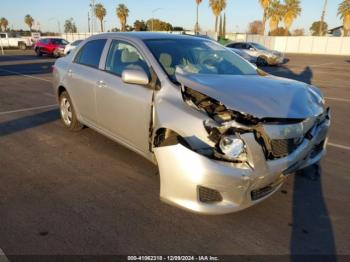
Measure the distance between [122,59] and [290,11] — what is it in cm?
6499

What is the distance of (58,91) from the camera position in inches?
229

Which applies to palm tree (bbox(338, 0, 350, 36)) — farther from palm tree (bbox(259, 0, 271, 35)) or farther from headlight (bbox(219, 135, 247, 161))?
headlight (bbox(219, 135, 247, 161))

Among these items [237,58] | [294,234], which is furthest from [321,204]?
[237,58]

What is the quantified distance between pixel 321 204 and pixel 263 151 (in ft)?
3.97

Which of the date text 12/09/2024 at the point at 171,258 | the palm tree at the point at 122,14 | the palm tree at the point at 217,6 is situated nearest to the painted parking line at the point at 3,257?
the date text 12/09/2024 at the point at 171,258

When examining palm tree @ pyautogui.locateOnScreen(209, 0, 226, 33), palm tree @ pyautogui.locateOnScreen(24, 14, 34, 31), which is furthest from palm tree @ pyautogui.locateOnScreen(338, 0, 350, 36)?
palm tree @ pyautogui.locateOnScreen(24, 14, 34, 31)

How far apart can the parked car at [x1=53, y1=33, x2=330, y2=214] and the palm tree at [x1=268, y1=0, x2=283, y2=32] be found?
60.9m

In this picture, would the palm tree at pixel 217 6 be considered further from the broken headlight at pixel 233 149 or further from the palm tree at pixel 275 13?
the broken headlight at pixel 233 149

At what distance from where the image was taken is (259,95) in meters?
3.12

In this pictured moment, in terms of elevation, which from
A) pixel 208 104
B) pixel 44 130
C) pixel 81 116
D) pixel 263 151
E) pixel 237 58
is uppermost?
pixel 237 58

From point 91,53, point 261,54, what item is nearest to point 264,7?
point 261,54

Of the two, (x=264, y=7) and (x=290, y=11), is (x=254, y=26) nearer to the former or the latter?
(x=290, y=11)

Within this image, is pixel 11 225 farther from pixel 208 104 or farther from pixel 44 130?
pixel 44 130

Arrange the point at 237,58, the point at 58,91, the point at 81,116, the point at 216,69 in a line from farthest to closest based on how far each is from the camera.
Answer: the point at 58,91, the point at 81,116, the point at 237,58, the point at 216,69
